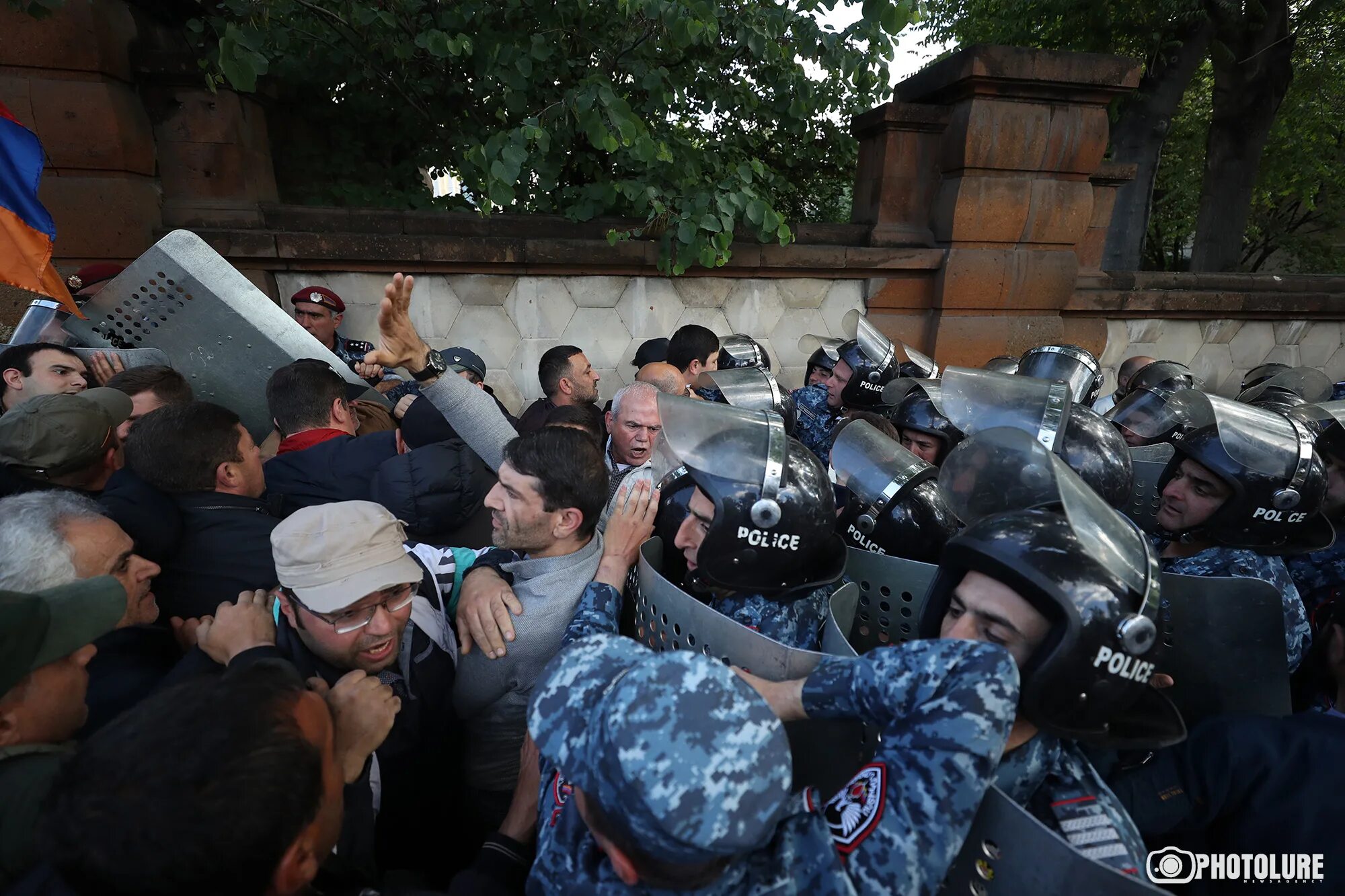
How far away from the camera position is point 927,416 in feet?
11.2

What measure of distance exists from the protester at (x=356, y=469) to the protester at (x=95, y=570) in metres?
0.66

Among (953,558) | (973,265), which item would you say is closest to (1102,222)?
(973,265)

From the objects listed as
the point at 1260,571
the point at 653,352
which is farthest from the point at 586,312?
the point at 1260,571

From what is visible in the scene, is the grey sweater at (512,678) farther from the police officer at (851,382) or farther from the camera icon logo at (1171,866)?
the police officer at (851,382)

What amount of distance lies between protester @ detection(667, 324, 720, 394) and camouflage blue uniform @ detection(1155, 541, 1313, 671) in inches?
132

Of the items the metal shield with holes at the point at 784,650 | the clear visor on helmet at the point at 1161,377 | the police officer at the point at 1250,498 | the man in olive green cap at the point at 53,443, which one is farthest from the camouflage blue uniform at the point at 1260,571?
the man in olive green cap at the point at 53,443

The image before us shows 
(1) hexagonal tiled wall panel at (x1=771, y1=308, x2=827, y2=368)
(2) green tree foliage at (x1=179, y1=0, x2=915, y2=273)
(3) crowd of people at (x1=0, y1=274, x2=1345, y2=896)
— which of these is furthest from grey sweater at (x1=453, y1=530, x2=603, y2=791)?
(1) hexagonal tiled wall panel at (x1=771, y1=308, x2=827, y2=368)

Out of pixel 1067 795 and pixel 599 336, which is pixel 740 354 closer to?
pixel 599 336

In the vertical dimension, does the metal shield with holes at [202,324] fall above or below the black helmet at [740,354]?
above

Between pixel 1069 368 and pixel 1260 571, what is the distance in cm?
236

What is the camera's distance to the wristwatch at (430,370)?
10.1 feet

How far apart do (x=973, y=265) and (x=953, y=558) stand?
560 cm

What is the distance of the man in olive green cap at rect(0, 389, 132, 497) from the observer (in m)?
2.32

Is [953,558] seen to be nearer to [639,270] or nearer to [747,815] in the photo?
[747,815]
